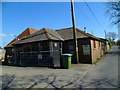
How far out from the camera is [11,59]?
27.0 m

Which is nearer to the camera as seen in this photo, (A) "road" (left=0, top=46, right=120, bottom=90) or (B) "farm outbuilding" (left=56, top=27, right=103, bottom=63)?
(A) "road" (left=0, top=46, right=120, bottom=90)

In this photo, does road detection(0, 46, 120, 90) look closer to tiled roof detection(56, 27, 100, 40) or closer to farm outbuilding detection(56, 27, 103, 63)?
farm outbuilding detection(56, 27, 103, 63)

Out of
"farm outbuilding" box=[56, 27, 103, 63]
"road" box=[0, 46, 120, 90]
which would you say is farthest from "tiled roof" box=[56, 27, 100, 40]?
"road" box=[0, 46, 120, 90]

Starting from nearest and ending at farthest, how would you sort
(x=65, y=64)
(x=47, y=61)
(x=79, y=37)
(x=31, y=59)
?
(x=65, y=64) → (x=47, y=61) → (x=31, y=59) → (x=79, y=37)

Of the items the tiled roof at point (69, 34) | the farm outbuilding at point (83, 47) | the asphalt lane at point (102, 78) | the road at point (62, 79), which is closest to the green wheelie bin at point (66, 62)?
the asphalt lane at point (102, 78)

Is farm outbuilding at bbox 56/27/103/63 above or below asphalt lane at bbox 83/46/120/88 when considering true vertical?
above

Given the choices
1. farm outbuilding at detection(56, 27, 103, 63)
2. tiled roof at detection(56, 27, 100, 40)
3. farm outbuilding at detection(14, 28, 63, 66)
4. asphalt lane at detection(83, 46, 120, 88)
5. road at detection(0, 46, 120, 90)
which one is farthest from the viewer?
tiled roof at detection(56, 27, 100, 40)

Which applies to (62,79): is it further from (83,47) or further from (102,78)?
(83,47)

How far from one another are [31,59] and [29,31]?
15119 millimetres

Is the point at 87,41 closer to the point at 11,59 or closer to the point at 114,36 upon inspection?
the point at 11,59

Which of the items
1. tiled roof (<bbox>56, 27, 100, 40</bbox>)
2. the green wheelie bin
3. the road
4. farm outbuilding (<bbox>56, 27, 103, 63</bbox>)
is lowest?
the road

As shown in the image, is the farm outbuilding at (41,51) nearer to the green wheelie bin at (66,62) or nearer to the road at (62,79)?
the green wheelie bin at (66,62)

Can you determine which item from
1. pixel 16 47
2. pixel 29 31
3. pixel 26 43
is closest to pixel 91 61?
pixel 26 43

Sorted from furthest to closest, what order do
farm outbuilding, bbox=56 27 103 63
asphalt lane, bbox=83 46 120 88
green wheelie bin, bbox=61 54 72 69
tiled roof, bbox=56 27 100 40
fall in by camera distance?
tiled roof, bbox=56 27 100 40
farm outbuilding, bbox=56 27 103 63
green wheelie bin, bbox=61 54 72 69
asphalt lane, bbox=83 46 120 88
